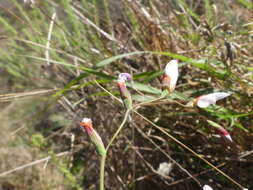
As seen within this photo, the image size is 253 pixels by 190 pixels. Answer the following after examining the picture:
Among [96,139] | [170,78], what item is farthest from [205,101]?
[96,139]

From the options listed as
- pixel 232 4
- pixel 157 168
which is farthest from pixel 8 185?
pixel 232 4

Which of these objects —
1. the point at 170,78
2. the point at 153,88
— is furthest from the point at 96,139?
the point at 153,88

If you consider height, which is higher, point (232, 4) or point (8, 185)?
point (232, 4)

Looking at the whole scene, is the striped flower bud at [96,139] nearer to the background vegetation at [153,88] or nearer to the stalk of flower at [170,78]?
the stalk of flower at [170,78]

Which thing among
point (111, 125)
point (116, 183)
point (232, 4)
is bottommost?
point (116, 183)

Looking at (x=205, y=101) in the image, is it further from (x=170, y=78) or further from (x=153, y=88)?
(x=153, y=88)

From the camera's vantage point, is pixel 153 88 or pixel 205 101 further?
pixel 153 88

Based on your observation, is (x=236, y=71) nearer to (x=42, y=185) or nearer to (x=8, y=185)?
(x=42, y=185)

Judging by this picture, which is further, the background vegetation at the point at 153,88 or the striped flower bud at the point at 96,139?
the background vegetation at the point at 153,88

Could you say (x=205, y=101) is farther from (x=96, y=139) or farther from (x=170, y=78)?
(x=96, y=139)

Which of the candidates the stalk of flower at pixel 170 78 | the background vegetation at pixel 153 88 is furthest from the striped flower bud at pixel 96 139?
the background vegetation at pixel 153 88

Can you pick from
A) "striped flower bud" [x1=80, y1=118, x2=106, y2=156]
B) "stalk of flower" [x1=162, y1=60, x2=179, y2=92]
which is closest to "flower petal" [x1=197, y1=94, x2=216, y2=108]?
"stalk of flower" [x1=162, y1=60, x2=179, y2=92]
